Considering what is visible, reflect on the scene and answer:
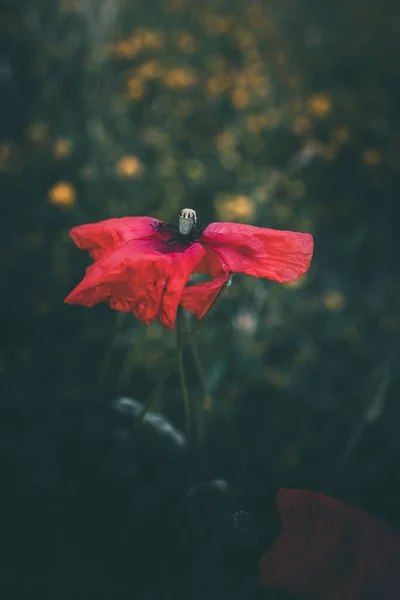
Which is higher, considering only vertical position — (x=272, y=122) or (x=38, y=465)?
(x=272, y=122)

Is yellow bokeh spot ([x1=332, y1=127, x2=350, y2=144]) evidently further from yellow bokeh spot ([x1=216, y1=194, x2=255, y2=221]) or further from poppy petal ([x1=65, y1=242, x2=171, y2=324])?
poppy petal ([x1=65, y1=242, x2=171, y2=324])

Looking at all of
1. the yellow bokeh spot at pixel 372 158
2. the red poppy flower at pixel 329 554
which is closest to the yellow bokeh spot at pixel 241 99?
the yellow bokeh spot at pixel 372 158

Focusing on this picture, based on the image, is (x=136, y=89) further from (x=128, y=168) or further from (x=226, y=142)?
(x=128, y=168)

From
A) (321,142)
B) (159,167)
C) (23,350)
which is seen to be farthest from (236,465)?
(321,142)

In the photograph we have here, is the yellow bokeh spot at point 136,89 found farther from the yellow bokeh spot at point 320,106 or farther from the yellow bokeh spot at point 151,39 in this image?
the yellow bokeh spot at point 320,106

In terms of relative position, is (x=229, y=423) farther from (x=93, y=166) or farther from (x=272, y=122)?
(x=272, y=122)

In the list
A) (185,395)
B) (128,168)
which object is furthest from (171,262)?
(128,168)
